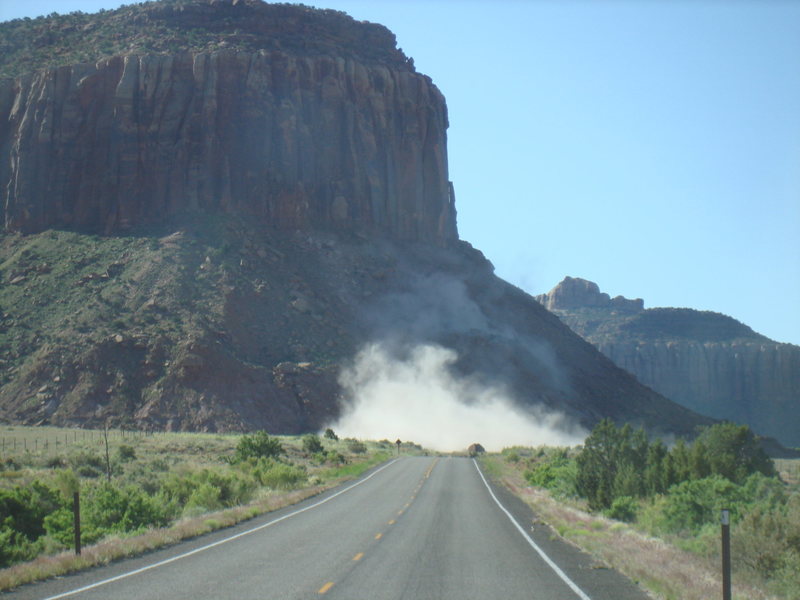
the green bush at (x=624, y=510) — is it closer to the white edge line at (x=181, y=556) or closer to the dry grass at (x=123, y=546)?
the white edge line at (x=181, y=556)

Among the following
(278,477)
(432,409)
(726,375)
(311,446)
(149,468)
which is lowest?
(278,477)

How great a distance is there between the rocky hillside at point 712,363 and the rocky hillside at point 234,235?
60166 millimetres

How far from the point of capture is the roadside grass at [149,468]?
53.1ft

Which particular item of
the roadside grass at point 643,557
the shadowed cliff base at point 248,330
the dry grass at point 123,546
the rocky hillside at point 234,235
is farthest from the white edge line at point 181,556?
the rocky hillside at point 234,235

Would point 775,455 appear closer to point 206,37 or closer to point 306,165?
point 306,165

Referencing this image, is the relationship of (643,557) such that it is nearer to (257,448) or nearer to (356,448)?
(257,448)

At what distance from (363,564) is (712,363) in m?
147

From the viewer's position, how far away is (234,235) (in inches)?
3201

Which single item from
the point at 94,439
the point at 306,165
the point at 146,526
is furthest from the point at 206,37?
the point at 146,526

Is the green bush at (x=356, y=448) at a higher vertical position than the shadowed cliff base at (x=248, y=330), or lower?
lower

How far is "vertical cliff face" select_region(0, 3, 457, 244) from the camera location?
84.5m

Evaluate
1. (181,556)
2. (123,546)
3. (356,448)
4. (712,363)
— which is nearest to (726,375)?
(712,363)

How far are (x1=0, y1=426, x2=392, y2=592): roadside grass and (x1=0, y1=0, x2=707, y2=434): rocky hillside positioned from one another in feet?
29.2

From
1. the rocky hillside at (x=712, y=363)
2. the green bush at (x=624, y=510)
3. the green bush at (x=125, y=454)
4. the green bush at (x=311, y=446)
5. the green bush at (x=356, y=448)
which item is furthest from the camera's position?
the rocky hillside at (x=712, y=363)
